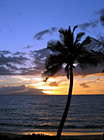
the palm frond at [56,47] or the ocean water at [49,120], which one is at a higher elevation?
the palm frond at [56,47]

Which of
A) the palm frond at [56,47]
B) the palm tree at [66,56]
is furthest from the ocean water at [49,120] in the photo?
the palm frond at [56,47]

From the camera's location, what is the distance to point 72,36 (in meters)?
12.9

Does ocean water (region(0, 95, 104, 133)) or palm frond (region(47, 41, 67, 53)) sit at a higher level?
palm frond (region(47, 41, 67, 53))

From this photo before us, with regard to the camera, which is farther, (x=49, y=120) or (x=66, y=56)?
(x=49, y=120)

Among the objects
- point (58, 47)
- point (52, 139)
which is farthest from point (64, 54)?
point (52, 139)

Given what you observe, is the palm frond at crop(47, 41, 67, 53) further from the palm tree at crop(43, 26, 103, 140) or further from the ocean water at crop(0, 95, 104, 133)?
the ocean water at crop(0, 95, 104, 133)

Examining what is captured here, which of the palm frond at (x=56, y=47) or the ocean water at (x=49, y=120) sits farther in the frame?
the ocean water at (x=49, y=120)

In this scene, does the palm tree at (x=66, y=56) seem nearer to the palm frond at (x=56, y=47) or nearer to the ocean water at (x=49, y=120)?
the palm frond at (x=56, y=47)

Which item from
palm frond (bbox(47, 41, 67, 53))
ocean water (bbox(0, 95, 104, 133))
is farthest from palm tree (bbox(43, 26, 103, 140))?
ocean water (bbox(0, 95, 104, 133))

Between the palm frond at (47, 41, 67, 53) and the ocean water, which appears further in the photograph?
the ocean water

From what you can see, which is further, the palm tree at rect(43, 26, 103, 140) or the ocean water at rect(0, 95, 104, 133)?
the ocean water at rect(0, 95, 104, 133)

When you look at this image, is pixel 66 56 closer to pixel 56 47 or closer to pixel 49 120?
pixel 56 47

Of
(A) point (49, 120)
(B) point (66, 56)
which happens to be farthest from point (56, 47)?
(A) point (49, 120)

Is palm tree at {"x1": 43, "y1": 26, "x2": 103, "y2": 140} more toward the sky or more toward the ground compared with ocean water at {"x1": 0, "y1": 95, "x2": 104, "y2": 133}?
more toward the sky
